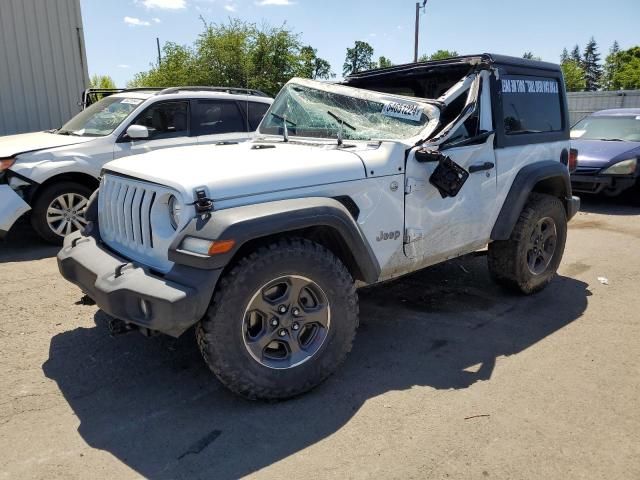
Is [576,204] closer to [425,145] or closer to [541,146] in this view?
[541,146]

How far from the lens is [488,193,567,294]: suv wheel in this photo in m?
4.64

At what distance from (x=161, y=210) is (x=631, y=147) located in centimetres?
913

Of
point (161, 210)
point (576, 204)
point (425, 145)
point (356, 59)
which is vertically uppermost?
point (356, 59)

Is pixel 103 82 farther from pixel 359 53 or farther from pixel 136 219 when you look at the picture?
pixel 359 53

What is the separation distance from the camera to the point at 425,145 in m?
3.72

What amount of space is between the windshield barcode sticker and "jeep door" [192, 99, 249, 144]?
359 cm

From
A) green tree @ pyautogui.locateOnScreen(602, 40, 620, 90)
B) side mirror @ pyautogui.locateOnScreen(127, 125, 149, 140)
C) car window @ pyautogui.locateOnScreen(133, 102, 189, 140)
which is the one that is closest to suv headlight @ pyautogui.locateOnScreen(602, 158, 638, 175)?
car window @ pyautogui.locateOnScreen(133, 102, 189, 140)

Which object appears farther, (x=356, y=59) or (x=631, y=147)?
(x=356, y=59)

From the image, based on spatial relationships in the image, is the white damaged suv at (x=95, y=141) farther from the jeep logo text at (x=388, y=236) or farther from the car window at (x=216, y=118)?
the jeep logo text at (x=388, y=236)

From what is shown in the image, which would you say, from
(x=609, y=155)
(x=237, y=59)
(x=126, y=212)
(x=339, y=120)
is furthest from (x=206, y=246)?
(x=237, y=59)

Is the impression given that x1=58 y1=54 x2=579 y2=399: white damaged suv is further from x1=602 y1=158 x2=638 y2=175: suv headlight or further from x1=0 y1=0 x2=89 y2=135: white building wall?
x1=0 y1=0 x2=89 y2=135: white building wall

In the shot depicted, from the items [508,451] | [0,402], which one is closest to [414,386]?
[508,451]

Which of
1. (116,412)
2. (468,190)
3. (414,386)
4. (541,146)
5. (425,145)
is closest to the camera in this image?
(116,412)

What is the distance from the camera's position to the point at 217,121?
24.2 feet
